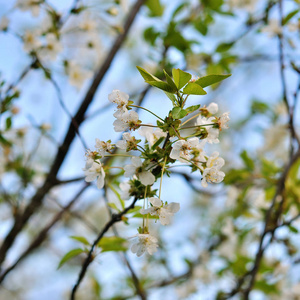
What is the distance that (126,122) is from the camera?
854 millimetres

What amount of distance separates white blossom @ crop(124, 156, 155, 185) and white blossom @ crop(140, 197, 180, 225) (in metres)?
0.05

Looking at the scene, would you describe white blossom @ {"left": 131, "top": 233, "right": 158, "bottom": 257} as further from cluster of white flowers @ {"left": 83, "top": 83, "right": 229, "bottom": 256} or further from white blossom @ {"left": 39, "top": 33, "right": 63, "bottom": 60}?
white blossom @ {"left": 39, "top": 33, "right": 63, "bottom": 60}

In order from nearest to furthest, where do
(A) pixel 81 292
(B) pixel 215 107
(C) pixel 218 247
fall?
(B) pixel 215 107 < (C) pixel 218 247 < (A) pixel 81 292

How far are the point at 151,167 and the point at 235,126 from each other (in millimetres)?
3668

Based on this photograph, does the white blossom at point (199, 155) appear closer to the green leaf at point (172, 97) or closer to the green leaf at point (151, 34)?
the green leaf at point (172, 97)

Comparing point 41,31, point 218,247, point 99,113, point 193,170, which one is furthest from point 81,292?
point 193,170

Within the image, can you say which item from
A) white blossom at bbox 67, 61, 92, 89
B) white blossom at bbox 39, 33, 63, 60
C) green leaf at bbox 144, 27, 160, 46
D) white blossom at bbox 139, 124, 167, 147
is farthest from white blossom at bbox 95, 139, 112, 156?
green leaf at bbox 144, 27, 160, 46

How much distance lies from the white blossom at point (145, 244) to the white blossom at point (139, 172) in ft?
0.44

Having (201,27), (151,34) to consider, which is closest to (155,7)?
(151,34)

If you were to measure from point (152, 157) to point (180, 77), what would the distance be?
21cm

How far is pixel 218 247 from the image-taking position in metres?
2.44

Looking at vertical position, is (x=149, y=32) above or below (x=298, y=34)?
above

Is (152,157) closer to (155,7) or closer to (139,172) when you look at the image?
(139,172)

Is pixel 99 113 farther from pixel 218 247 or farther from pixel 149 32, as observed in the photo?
pixel 218 247
